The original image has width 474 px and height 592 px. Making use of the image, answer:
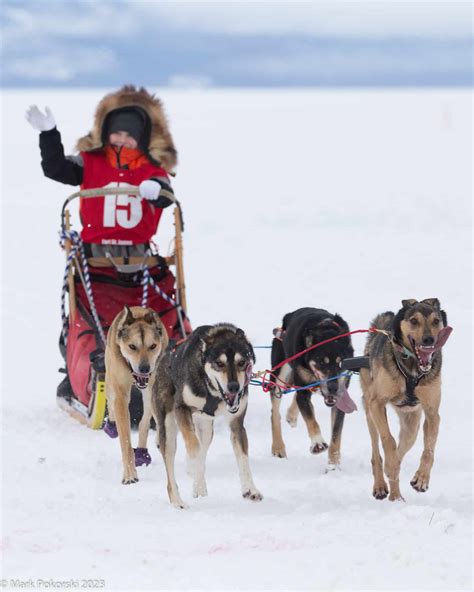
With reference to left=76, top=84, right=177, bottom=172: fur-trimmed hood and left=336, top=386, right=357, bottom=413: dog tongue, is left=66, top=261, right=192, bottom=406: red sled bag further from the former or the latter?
left=336, top=386, right=357, bottom=413: dog tongue

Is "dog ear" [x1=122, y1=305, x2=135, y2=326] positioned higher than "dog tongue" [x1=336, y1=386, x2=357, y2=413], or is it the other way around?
"dog ear" [x1=122, y1=305, x2=135, y2=326]

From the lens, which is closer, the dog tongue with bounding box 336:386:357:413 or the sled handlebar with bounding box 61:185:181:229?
the dog tongue with bounding box 336:386:357:413

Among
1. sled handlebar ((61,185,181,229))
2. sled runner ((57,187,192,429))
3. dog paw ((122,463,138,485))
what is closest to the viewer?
dog paw ((122,463,138,485))

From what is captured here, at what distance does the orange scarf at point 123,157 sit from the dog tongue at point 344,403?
203 cm

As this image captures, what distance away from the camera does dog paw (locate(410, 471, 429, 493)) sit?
4387 millimetres

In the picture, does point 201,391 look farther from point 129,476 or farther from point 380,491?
point 380,491

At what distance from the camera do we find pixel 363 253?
14.3 metres

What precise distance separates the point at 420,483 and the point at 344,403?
0.60 metres

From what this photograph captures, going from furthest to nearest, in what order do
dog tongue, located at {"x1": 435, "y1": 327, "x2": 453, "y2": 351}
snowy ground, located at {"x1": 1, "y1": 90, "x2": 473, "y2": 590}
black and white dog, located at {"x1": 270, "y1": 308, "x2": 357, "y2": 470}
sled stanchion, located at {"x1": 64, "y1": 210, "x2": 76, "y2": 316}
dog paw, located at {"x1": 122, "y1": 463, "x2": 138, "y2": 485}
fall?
sled stanchion, located at {"x1": 64, "y1": 210, "x2": 76, "y2": 316} → black and white dog, located at {"x1": 270, "y1": 308, "x2": 357, "y2": 470} → dog paw, located at {"x1": 122, "y1": 463, "x2": 138, "y2": 485} → dog tongue, located at {"x1": 435, "y1": 327, "x2": 453, "y2": 351} → snowy ground, located at {"x1": 1, "y1": 90, "x2": 473, "y2": 590}

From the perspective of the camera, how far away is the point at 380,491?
467cm

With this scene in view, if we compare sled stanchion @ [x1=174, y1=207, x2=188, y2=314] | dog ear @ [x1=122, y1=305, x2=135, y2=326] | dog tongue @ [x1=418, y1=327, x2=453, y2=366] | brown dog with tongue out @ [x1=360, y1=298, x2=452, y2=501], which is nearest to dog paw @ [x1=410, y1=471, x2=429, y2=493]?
brown dog with tongue out @ [x1=360, y1=298, x2=452, y2=501]

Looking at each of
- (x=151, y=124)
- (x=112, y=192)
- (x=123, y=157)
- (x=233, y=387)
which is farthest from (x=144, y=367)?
(x=151, y=124)

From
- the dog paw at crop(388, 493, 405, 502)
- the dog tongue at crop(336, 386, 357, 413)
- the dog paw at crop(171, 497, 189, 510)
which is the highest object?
the dog tongue at crop(336, 386, 357, 413)

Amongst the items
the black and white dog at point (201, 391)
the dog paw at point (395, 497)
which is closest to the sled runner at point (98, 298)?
the black and white dog at point (201, 391)
